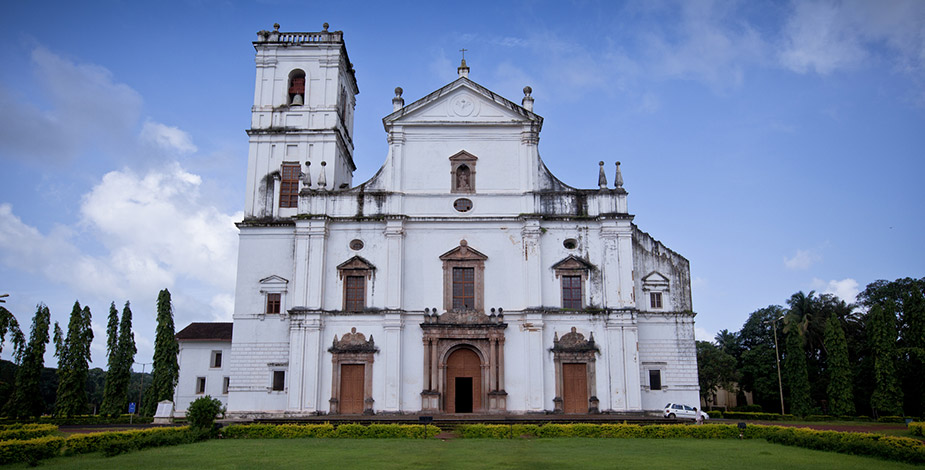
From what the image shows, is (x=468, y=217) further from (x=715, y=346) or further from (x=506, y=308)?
(x=715, y=346)

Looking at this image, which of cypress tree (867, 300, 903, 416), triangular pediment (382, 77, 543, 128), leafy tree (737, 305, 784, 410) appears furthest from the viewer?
leafy tree (737, 305, 784, 410)

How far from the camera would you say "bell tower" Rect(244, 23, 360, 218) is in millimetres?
34031

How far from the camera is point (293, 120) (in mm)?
35062

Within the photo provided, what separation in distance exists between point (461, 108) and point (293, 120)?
8.72 metres

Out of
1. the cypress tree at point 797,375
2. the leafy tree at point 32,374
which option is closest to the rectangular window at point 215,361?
the leafy tree at point 32,374

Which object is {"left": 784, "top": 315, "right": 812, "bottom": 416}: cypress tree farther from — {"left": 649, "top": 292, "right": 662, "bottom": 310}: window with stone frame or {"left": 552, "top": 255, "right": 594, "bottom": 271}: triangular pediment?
{"left": 552, "top": 255, "right": 594, "bottom": 271}: triangular pediment

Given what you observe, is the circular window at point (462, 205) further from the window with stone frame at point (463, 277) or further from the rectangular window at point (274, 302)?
the rectangular window at point (274, 302)

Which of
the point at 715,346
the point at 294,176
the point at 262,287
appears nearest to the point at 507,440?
the point at 262,287

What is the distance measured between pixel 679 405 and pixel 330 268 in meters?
17.3

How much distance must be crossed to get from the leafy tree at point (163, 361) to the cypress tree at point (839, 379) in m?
38.8

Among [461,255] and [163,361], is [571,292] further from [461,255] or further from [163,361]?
[163,361]

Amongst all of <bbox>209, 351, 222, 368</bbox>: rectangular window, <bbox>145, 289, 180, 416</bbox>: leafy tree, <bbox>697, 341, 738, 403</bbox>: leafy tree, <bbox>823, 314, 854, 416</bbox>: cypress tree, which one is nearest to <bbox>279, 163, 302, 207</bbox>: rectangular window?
<bbox>145, 289, 180, 416</bbox>: leafy tree

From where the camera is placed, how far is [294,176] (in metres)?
34.5

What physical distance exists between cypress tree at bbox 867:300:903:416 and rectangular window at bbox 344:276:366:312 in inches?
1178
